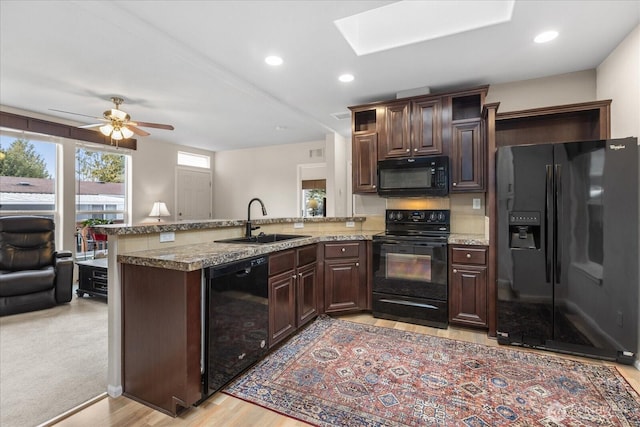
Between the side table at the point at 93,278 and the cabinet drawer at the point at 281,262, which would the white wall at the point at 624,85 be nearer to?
the cabinet drawer at the point at 281,262

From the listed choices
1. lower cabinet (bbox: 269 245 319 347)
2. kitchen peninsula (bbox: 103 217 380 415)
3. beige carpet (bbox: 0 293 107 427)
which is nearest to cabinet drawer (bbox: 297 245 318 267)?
lower cabinet (bbox: 269 245 319 347)


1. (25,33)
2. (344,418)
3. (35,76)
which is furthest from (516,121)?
(35,76)

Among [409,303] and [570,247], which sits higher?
[570,247]

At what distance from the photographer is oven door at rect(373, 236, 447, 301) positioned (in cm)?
305

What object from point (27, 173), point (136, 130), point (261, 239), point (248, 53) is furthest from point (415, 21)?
point (27, 173)

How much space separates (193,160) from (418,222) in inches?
219

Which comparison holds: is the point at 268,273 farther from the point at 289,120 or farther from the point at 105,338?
the point at 289,120

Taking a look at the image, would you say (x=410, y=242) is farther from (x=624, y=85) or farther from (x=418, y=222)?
(x=624, y=85)

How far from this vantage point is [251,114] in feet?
15.1

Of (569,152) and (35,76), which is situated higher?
(35,76)

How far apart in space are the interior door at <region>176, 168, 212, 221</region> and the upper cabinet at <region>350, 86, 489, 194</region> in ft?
14.8

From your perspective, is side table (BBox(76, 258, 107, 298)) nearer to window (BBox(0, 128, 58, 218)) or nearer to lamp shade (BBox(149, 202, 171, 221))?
window (BBox(0, 128, 58, 218))

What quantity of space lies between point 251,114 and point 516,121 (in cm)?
341

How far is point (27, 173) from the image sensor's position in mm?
4516
